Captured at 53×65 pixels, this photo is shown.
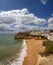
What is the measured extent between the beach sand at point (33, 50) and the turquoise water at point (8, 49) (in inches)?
8.4

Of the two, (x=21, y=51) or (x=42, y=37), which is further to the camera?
(x=21, y=51)

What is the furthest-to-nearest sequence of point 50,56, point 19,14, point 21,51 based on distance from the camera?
point 21,51, point 19,14, point 50,56

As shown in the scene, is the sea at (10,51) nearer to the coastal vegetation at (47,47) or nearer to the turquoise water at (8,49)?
the turquoise water at (8,49)

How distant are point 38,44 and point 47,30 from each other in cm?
33

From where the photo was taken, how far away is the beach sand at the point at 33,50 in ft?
15.7

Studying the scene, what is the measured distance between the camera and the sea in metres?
5.07

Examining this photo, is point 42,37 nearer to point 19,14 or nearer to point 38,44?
point 38,44

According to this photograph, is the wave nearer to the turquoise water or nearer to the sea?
the sea

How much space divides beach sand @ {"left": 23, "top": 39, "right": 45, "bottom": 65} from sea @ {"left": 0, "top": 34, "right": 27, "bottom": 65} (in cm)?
12

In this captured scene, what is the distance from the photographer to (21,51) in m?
5.59

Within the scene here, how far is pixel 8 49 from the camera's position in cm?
574

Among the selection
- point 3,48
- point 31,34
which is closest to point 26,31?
point 31,34

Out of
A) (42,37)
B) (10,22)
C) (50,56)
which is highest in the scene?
(10,22)

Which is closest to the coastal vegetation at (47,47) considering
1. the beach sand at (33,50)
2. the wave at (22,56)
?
the beach sand at (33,50)
